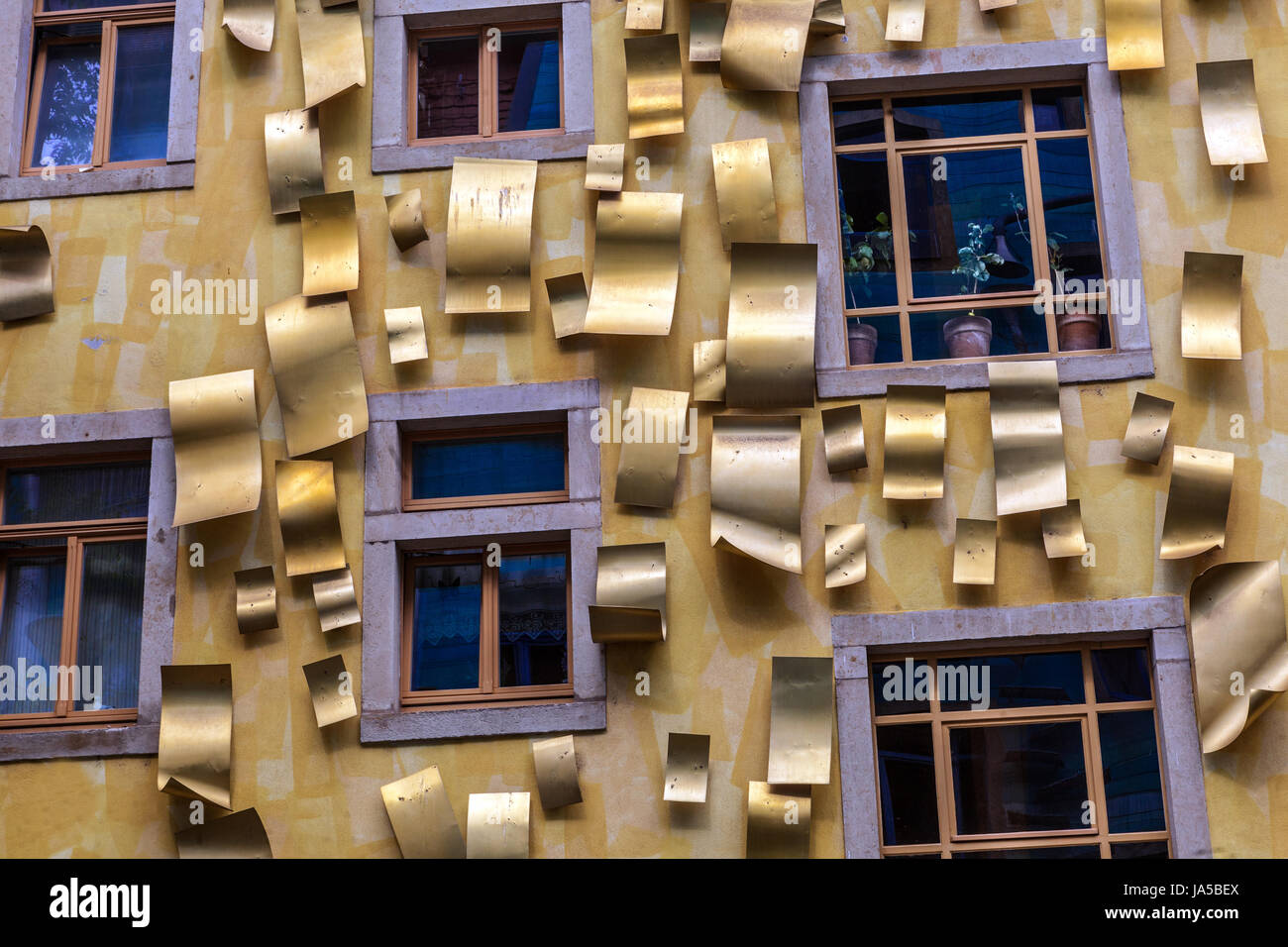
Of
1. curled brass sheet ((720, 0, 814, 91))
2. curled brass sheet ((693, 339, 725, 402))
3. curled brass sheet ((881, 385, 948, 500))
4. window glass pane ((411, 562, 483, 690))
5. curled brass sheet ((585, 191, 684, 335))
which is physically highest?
curled brass sheet ((720, 0, 814, 91))

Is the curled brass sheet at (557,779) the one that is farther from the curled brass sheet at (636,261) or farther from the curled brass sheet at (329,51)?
the curled brass sheet at (329,51)

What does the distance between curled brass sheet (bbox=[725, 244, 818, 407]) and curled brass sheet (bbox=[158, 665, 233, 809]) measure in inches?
122

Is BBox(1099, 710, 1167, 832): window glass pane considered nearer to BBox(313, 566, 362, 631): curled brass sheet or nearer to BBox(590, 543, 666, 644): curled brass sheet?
BBox(590, 543, 666, 644): curled brass sheet

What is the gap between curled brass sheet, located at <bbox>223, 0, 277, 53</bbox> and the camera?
888 cm

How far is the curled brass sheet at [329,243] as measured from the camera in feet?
27.7

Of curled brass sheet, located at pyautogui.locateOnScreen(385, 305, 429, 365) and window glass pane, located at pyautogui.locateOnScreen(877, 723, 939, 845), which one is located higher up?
curled brass sheet, located at pyautogui.locateOnScreen(385, 305, 429, 365)

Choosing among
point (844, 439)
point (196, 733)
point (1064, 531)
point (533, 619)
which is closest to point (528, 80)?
point (844, 439)

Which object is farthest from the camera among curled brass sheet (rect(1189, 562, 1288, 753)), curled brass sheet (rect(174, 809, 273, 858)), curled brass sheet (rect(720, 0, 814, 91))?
curled brass sheet (rect(720, 0, 814, 91))

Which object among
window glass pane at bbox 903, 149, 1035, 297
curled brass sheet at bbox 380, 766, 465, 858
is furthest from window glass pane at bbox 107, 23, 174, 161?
window glass pane at bbox 903, 149, 1035, 297

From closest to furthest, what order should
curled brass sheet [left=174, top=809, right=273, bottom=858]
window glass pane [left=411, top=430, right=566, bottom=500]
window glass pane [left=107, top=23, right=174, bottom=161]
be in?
curled brass sheet [left=174, top=809, right=273, bottom=858]
window glass pane [left=411, top=430, right=566, bottom=500]
window glass pane [left=107, top=23, right=174, bottom=161]

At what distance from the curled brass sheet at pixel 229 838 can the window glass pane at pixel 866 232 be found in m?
4.22

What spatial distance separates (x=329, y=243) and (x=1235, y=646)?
525 cm

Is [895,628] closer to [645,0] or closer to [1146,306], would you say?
[1146,306]
